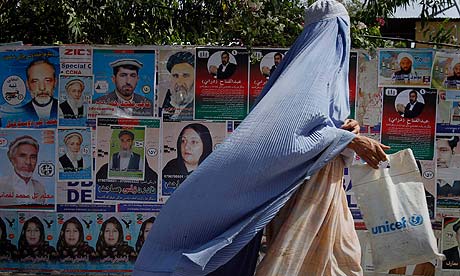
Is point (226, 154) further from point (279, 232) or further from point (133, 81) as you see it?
point (133, 81)

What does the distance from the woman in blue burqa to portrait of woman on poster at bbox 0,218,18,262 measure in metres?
3.11

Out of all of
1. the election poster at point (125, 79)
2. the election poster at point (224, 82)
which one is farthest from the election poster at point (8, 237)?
the election poster at point (224, 82)

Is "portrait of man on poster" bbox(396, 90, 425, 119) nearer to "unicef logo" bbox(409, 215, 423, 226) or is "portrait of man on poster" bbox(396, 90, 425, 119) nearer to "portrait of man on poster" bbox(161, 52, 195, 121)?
"portrait of man on poster" bbox(161, 52, 195, 121)

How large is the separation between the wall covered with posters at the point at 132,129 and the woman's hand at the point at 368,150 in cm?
259

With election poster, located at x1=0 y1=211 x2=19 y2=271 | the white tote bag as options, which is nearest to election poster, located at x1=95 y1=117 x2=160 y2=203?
election poster, located at x1=0 y1=211 x2=19 y2=271

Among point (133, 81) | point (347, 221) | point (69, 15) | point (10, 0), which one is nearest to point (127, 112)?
point (133, 81)

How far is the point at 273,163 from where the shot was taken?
2809 mm

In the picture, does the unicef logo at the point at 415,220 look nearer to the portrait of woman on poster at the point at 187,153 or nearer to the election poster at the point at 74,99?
the portrait of woman on poster at the point at 187,153

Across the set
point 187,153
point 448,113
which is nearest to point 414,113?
point 448,113

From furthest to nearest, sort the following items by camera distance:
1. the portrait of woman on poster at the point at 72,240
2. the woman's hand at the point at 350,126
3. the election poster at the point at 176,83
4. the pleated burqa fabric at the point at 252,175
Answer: the portrait of woman on poster at the point at 72,240 < the election poster at the point at 176,83 < the woman's hand at the point at 350,126 < the pleated burqa fabric at the point at 252,175

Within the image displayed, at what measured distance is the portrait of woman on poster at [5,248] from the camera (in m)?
5.81

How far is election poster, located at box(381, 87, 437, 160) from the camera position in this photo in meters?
5.56

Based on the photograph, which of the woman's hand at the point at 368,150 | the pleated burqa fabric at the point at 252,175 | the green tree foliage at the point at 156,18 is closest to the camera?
the pleated burqa fabric at the point at 252,175

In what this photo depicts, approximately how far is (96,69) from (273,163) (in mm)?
3196
